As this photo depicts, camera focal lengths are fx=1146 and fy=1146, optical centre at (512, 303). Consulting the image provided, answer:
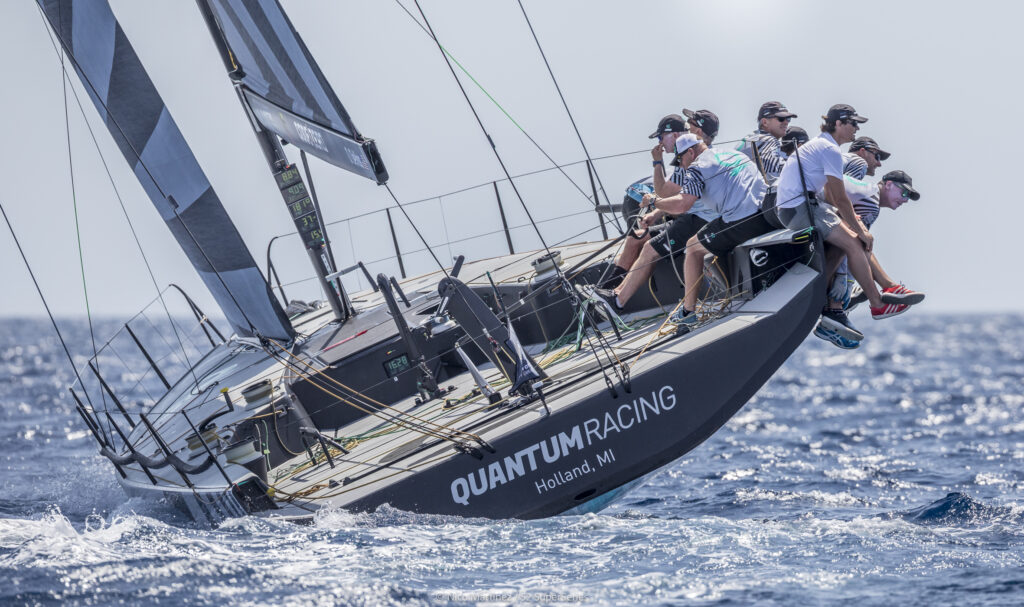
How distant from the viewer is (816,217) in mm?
6605

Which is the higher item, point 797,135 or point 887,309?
point 797,135

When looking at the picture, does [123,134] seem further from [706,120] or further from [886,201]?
[886,201]

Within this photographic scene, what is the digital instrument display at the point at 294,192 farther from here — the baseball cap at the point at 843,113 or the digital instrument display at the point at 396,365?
the baseball cap at the point at 843,113

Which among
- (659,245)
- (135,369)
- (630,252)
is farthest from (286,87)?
(135,369)

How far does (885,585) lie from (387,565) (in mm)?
2307

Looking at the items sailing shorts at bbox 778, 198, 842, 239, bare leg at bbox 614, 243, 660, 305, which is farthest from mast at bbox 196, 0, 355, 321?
sailing shorts at bbox 778, 198, 842, 239

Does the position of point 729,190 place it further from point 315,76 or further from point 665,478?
point 665,478

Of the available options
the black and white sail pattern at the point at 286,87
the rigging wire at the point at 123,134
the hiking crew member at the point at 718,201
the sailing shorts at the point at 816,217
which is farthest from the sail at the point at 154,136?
the sailing shorts at the point at 816,217

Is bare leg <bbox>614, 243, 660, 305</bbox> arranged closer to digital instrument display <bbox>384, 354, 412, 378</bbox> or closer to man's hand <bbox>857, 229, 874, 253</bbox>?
man's hand <bbox>857, 229, 874, 253</bbox>

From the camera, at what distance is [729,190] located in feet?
22.4

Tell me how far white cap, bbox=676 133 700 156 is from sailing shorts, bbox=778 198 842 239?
646 mm

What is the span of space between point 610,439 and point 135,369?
2167 cm

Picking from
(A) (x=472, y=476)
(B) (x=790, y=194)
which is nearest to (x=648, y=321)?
(B) (x=790, y=194)

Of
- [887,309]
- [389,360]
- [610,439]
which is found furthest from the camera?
[389,360]
